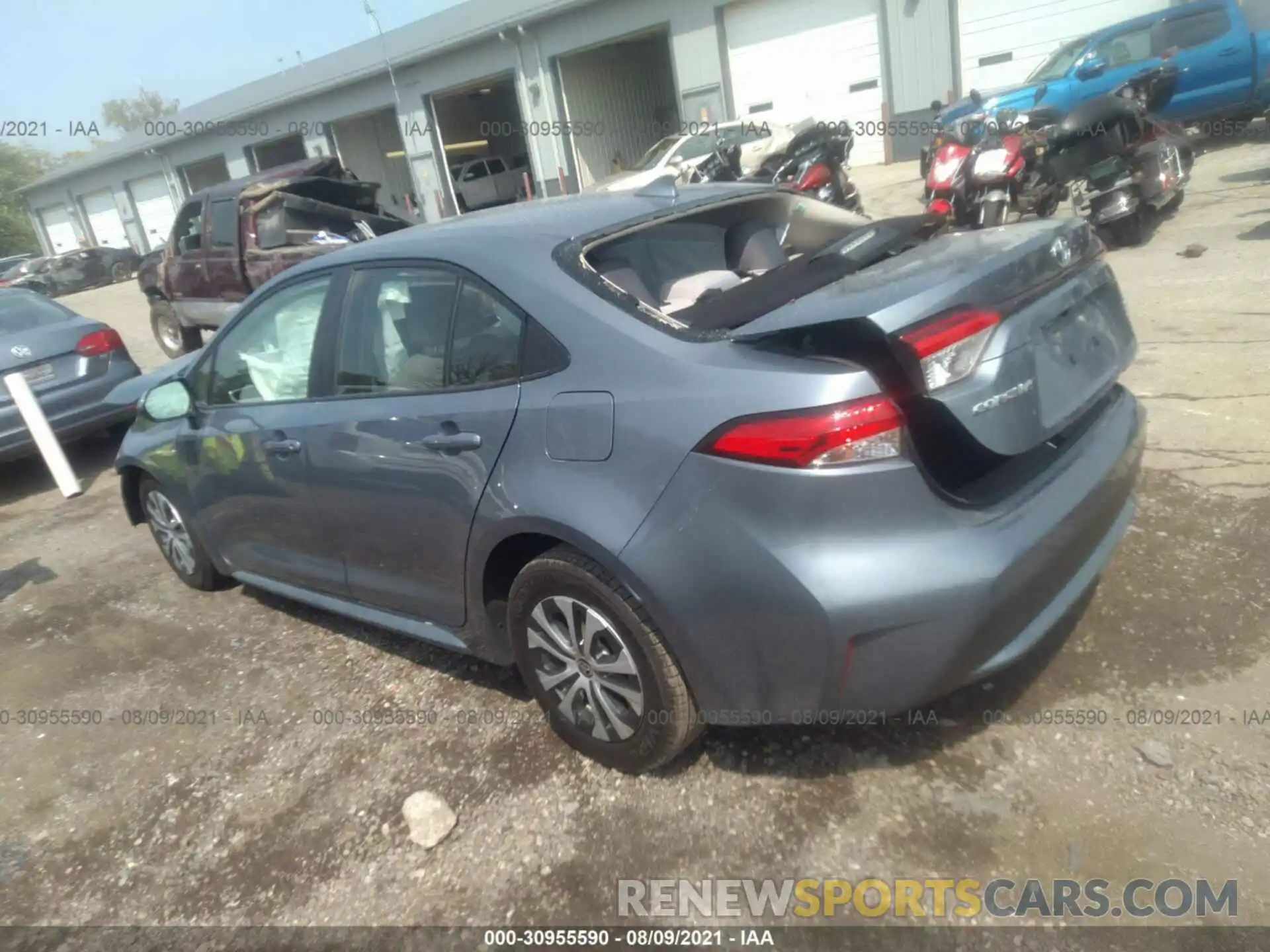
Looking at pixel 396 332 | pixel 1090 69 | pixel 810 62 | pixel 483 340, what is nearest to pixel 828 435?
pixel 483 340

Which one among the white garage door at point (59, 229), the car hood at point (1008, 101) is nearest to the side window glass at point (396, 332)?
the car hood at point (1008, 101)

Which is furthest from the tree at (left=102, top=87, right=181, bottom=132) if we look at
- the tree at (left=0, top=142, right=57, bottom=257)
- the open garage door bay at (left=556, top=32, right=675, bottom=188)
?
the open garage door bay at (left=556, top=32, right=675, bottom=188)

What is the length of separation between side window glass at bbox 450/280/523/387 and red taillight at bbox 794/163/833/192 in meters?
7.92

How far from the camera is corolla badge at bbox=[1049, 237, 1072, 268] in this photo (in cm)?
260

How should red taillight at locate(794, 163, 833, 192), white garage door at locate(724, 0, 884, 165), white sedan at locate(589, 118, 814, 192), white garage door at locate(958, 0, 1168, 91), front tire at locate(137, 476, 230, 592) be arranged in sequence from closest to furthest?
front tire at locate(137, 476, 230, 592), red taillight at locate(794, 163, 833, 192), white sedan at locate(589, 118, 814, 192), white garage door at locate(958, 0, 1168, 91), white garage door at locate(724, 0, 884, 165)

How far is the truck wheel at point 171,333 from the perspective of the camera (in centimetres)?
1084

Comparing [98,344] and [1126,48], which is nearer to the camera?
[98,344]

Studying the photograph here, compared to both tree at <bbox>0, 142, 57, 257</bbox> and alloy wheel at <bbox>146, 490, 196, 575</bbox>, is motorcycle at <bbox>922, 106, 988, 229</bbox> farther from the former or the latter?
tree at <bbox>0, 142, 57, 257</bbox>

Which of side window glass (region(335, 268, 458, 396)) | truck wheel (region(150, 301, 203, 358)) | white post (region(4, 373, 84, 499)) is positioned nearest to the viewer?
side window glass (region(335, 268, 458, 396))

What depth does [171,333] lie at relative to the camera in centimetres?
1126

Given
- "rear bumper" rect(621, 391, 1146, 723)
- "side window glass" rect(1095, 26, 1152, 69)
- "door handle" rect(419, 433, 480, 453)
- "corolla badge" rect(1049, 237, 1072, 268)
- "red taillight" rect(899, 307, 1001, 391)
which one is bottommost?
"rear bumper" rect(621, 391, 1146, 723)

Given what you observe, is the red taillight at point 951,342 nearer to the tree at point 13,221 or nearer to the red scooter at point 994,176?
the red scooter at point 994,176

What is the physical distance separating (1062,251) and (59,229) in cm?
4578

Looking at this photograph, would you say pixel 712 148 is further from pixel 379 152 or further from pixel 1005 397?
pixel 379 152
